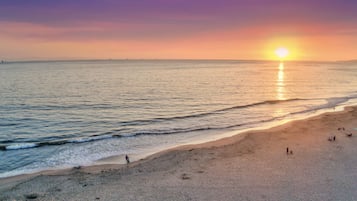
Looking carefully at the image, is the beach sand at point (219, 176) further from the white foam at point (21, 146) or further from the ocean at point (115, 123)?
the white foam at point (21, 146)

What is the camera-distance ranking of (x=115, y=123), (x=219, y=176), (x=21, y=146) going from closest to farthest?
(x=219, y=176)
(x=21, y=146)
(x=115, y=123)

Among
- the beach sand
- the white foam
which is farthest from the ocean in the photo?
the beach sand

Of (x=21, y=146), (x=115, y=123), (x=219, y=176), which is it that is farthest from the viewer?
(x=115, y=123)

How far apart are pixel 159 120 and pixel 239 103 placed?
43.5 ft

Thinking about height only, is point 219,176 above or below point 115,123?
above

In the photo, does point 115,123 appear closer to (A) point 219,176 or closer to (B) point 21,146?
(B) point 21,146

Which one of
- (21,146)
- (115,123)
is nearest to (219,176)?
(21,146)

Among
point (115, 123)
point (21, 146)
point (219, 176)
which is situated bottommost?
point (115, 123)

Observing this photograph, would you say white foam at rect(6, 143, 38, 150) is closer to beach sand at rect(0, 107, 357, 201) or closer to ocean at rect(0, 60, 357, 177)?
ocean at rect(0, 60, 357, 177)

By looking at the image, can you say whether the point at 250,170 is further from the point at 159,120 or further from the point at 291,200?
the point at 159,120

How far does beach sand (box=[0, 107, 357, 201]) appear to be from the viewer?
427 inches

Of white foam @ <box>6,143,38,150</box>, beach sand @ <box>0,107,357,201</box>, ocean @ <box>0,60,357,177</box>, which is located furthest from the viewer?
white foam @ <box>6,143,38,150</box>

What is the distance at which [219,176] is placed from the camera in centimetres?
1252

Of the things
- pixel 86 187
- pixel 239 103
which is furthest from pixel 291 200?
pixel 239 103
